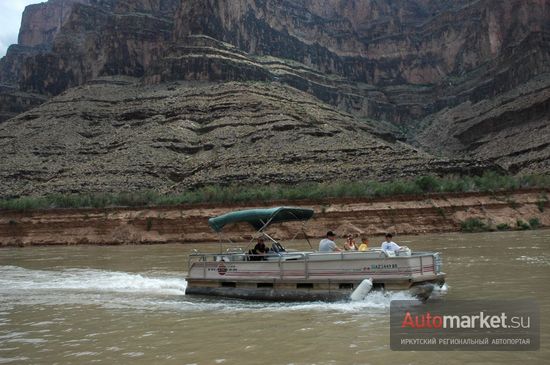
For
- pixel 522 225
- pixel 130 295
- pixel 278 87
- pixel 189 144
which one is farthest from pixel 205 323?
pixel 278 87

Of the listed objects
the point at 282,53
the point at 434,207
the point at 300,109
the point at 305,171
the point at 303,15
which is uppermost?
the point at 303,15

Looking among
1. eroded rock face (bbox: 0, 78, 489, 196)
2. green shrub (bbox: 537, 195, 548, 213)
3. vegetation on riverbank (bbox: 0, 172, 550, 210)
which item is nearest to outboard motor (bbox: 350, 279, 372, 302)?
vegetation on riverbank (bbox: 0, 172, 550, 210)

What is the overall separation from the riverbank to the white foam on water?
2358 cm

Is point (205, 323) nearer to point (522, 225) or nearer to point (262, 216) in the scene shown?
point (262, 216)

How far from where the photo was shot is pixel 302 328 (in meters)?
13.1

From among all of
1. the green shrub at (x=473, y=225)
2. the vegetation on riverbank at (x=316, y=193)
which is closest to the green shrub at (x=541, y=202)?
the vegetation on riverbank at (x=316, y=193)

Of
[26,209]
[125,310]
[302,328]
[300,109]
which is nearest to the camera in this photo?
[302,328]

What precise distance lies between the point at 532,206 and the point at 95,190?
52.6m

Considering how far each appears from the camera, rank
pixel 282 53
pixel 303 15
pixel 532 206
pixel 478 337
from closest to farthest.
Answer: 1. pixel 478 337
2. pixel 532 206
3. pixel 282 53
4. pixel 303 15

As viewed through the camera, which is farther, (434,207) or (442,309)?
(434,207)

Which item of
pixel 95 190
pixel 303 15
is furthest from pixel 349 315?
pixel 303 15

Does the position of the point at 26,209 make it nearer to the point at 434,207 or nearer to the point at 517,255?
the point at 434,207

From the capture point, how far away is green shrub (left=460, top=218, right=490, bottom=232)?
49281 millimetres

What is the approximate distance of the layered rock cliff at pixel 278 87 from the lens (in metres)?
82.8
